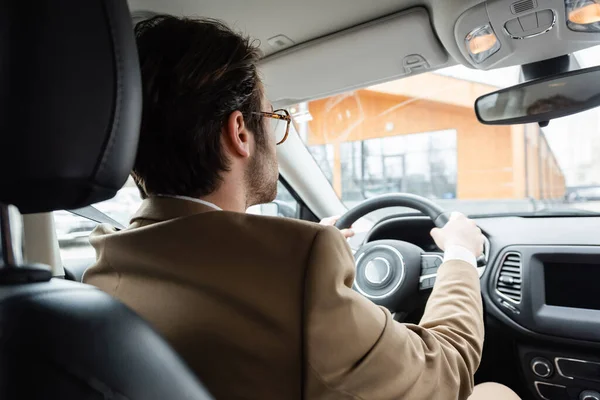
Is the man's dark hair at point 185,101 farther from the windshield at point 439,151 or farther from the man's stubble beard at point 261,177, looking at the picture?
the windshield at point 439,151

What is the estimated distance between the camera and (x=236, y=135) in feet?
4.70

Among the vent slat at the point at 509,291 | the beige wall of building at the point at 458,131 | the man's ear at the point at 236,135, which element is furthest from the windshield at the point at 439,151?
→ the man's ear at the point at 236,135

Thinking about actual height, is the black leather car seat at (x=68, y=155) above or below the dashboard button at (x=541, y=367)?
above

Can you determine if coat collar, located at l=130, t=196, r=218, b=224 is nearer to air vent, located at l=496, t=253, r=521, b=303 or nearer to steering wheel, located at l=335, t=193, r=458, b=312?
steering wheel, located at l=335, t=193, r=458, b=312

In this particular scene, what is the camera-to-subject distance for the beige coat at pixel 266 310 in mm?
1108

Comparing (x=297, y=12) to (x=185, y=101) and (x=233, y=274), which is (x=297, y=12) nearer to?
(x=185, y=101)

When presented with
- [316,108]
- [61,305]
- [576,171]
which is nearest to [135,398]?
[61,305]

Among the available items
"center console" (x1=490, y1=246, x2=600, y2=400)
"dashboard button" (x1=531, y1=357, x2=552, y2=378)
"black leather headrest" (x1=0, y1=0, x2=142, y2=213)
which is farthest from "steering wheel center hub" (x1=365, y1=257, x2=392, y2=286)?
"black leather headrest" (x1=0, y1=0, x2=142, y2=213)

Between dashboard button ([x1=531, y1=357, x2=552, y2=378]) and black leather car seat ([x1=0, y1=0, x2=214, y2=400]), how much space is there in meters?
1.89

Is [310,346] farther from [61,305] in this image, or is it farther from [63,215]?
[63,215]

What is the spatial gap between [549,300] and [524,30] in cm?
112

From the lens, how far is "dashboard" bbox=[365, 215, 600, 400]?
2211 millimetres

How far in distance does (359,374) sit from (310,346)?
0.12m

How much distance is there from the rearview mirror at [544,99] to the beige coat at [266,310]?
1.44 metres
